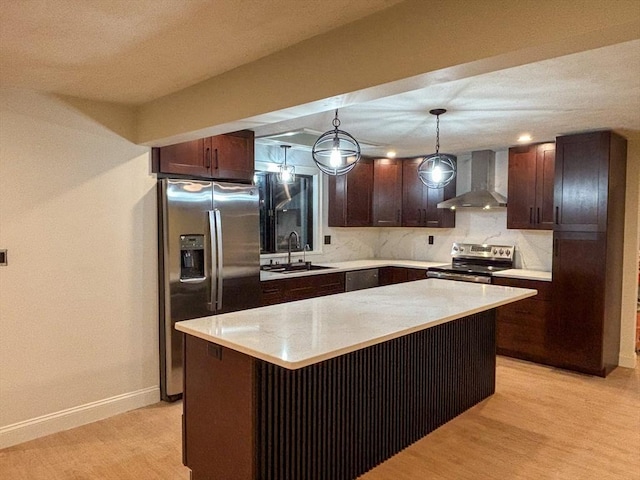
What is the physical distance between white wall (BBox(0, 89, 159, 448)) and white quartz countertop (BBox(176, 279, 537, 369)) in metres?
1.23

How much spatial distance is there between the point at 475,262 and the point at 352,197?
Result: 5.37 ft

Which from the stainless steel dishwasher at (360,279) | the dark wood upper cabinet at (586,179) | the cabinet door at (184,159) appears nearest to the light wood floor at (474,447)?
the dark wood upper cabinet at (586,179)

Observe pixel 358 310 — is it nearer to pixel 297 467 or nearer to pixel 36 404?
pixel 297 467

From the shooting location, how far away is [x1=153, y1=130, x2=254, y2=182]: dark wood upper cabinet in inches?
136

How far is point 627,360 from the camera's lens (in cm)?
441

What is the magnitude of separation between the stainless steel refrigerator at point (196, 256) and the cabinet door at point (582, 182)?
2.88 m

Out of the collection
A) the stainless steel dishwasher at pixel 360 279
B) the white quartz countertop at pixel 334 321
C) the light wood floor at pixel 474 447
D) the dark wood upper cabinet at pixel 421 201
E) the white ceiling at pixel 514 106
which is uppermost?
the white ceiling at pixel 514 106

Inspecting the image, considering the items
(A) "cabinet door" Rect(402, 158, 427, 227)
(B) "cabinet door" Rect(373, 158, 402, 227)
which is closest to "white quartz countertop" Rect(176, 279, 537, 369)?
(A) "cabinet door" Rect(402, 158, 427, 227)

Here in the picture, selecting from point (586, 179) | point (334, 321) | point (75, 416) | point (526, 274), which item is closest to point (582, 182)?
point (586, 179)

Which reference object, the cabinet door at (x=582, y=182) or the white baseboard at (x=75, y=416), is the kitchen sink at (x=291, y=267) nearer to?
the white baseboard at (x=75, y=416)

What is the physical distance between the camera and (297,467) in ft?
7.15

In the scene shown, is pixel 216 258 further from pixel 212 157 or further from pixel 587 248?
pixel 587 248

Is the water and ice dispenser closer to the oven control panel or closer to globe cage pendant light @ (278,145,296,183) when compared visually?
globe cage pendant light @ (278,145,296,183)

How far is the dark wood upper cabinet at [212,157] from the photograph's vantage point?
11.3 feet
